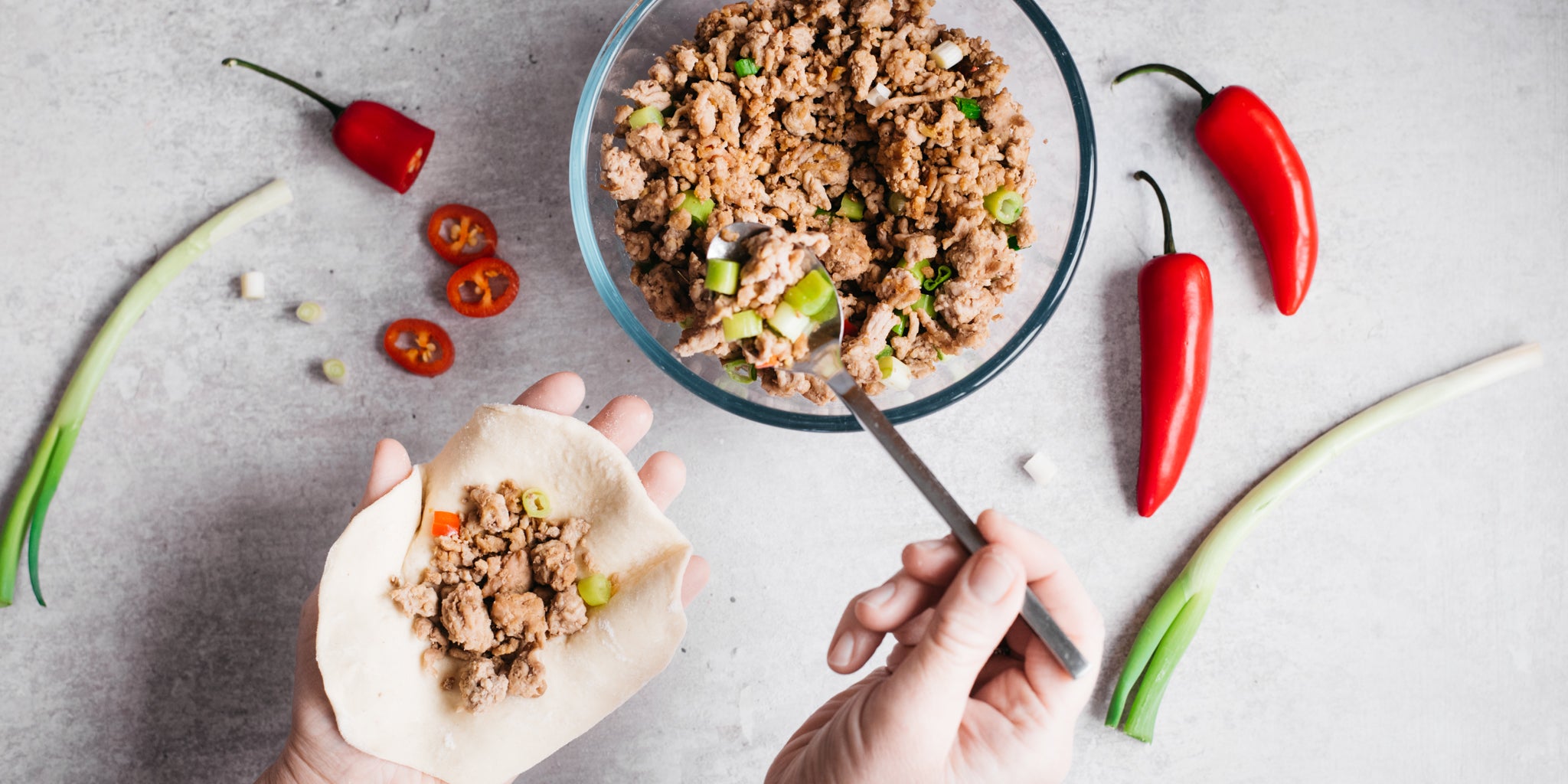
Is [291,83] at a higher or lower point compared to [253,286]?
higher

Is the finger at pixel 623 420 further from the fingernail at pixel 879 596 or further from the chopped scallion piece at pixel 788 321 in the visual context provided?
the fingernail at pixel 879 596

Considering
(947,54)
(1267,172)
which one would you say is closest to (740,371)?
(947,54)

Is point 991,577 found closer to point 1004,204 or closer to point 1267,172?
point 1004,204

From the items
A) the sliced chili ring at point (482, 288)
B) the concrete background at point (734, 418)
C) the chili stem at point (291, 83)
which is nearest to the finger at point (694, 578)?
the concrete background at point (734, 418)

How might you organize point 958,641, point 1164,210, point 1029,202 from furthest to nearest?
1. point 1164,210
2. point 1029,202
3. point 958,641

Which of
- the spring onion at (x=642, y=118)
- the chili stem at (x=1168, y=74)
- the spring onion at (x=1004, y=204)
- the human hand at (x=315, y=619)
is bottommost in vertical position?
the human hand at (x=315, y=619)

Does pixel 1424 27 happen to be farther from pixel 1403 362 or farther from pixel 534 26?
pixel 534 26

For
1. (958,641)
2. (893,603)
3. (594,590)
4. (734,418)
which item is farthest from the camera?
(734,418)

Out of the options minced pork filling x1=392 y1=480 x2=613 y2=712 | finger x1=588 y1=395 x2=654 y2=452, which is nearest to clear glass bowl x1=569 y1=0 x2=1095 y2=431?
finger x1=588 y1=395 x2=654 y2=452
